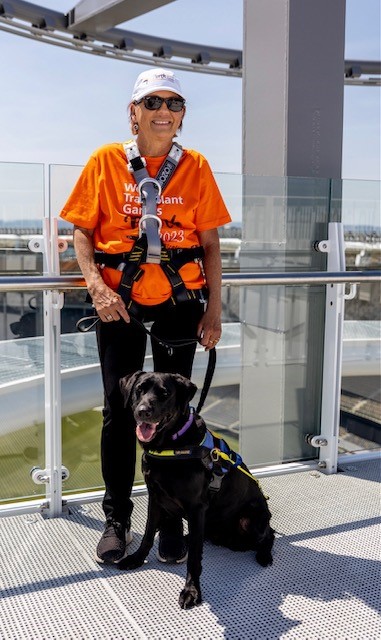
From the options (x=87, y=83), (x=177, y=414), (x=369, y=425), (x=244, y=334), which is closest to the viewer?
(x=177, y=414)

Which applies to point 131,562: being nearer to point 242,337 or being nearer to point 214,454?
point 214,454

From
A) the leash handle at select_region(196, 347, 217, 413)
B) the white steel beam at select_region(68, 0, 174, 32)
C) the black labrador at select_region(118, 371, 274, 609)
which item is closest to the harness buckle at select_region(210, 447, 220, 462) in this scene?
the black labrador at select_region(118, 371, 274, 609)

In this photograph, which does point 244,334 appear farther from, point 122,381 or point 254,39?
point 254,39

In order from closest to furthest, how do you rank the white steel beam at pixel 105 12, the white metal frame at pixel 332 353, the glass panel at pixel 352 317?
the white metal frame at pixel 332 353 < the glass panel at pixel 352 317 < the white steel beam at pixel 105 12

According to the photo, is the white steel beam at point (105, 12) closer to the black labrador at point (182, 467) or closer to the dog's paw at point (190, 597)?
the black labrador at point (182, 467)

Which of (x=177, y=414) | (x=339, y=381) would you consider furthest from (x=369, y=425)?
(x=177, y=414)

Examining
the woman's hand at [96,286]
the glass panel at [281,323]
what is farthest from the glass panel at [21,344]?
the glass panel at [281,323]

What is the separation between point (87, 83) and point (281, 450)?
15.2 meters

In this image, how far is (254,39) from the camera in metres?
4.57

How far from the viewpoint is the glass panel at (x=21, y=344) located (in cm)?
290

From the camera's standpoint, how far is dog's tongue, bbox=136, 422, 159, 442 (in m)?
2.23

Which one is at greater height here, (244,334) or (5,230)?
(5,230)

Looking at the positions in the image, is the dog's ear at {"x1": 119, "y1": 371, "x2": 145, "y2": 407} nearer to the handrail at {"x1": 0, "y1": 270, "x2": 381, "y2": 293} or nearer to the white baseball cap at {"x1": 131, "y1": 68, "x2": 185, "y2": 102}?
the handrail at {"x1": 0, "y1": 270, "x2": 381, "y2": 293}

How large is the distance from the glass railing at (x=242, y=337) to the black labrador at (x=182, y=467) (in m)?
0.81
